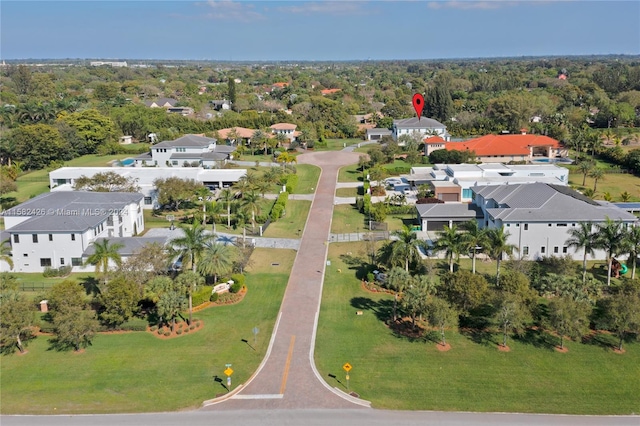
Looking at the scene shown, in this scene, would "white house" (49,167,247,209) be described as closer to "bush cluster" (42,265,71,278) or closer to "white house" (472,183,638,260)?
"bush cluster" (42,265,71,278)

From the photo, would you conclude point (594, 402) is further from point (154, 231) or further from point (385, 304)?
point (154, 231)

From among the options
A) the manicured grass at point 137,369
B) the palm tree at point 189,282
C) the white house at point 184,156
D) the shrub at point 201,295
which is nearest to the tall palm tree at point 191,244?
the shrub at point 201,295

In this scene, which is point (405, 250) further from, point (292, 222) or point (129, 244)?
point (129, 244)

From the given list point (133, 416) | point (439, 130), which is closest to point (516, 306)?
point (133, 416)

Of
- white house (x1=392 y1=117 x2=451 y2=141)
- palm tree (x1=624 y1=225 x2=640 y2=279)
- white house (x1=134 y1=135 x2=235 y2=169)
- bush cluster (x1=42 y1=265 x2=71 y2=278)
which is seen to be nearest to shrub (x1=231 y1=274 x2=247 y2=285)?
bush cluster (x1=42 y1=265 x2=71 y2=278)

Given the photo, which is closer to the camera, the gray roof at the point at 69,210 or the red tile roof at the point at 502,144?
the gray roof at the point at 69,210

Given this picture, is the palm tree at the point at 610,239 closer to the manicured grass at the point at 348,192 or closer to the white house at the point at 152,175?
the manicured grass at the point at 348,192
